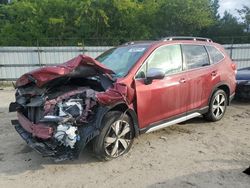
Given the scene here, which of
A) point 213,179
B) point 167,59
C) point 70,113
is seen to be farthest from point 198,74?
point 70,113

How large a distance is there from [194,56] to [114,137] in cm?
254

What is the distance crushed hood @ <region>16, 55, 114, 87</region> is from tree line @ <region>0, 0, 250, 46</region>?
19.2 metres

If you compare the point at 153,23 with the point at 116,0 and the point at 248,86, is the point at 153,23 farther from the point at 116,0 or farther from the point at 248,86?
the point at 248,86

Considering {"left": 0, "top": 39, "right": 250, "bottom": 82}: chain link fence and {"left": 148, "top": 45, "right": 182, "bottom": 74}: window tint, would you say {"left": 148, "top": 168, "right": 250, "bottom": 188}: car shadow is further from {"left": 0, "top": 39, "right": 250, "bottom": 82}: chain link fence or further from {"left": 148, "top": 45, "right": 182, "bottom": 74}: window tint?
{"left": 0, "top": 39, "right": 250, "bottom": 82}: chain link fence

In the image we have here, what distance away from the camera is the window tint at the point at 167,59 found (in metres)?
5.16

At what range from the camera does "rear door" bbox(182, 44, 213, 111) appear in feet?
18.7

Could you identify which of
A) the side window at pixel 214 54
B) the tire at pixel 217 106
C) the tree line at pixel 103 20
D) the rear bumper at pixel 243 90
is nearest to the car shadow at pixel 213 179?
the tire at pixel 217 106

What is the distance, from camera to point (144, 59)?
197 inches

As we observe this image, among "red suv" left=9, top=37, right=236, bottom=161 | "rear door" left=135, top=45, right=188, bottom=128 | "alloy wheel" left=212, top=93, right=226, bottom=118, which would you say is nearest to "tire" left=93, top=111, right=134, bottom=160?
"red suv" left=9, top=37, right=236, bottom=161

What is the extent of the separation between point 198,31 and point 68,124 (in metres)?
23.8

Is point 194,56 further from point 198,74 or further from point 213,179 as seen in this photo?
point 213,179

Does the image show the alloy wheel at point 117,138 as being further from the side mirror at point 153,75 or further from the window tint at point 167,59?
the window tint at point 167,59

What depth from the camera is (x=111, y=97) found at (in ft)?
14.3

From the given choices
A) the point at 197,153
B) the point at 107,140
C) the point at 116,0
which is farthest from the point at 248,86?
the point at 116,0
